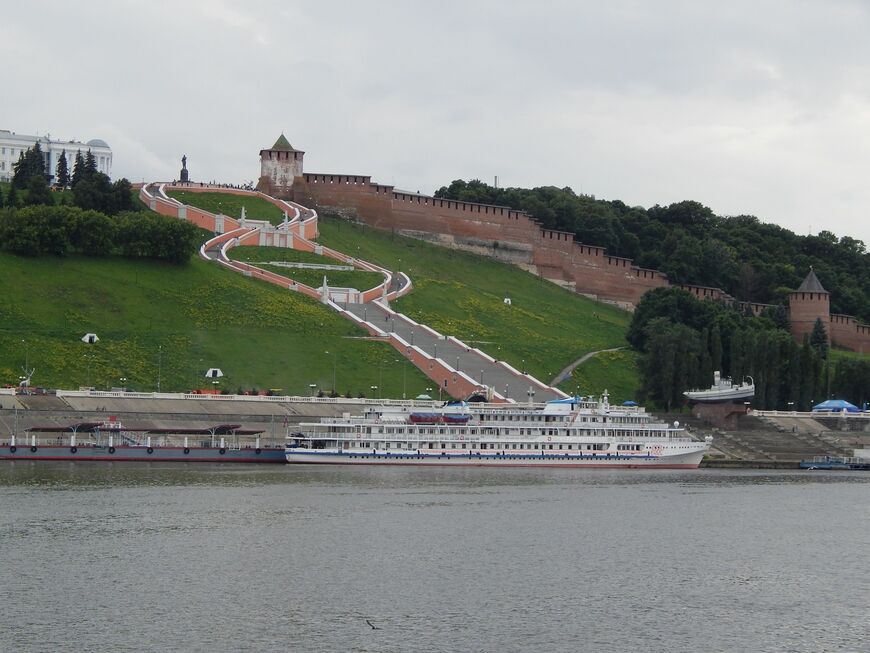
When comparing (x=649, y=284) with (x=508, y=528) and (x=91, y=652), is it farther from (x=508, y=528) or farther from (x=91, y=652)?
(x=91, y=652)

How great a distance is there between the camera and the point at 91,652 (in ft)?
110

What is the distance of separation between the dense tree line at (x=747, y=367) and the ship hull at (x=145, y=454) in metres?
28.4

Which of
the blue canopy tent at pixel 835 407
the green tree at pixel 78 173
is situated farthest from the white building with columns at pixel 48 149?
the blue canopy tent at pixel 835 407

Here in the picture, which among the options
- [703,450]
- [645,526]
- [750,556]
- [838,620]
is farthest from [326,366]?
[838,620]

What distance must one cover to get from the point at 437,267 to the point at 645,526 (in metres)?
78.9

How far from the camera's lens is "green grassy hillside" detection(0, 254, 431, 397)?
88125 millimetres

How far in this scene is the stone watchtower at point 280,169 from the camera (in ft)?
459

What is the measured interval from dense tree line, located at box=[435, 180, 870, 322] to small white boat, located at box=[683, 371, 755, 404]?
5000cm

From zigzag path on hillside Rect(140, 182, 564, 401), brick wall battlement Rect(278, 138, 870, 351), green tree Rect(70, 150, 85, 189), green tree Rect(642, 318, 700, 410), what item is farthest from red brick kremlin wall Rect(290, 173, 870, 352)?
green tree Rect(642, 318, 700, 410)

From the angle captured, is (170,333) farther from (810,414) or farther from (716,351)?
(810,414)

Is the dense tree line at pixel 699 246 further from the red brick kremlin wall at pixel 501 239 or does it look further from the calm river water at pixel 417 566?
the calm river water at pixel 417 566

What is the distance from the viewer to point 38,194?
4663 inches

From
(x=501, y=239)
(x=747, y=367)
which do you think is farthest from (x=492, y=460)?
(x=501, y=239)

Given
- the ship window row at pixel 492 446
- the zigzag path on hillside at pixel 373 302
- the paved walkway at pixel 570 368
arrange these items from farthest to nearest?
the paved walkway at pixel 570 368
the zigzag path on hillside at pixel 373 302
the ship window row at pixel 492 446
